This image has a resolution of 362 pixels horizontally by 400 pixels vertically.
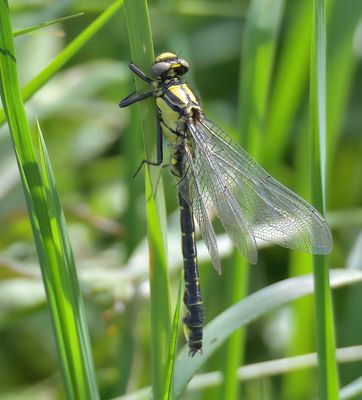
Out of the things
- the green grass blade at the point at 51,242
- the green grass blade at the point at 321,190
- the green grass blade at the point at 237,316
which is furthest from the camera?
the green grass blade at the point at 237,316

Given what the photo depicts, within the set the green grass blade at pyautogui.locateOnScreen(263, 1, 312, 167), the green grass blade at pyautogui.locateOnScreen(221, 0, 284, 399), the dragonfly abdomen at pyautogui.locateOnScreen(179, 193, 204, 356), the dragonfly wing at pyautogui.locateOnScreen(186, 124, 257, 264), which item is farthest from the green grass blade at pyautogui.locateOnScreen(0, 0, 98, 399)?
the green grass blade at pyautogui.locateOnScreen(263, 1, 312, 167)

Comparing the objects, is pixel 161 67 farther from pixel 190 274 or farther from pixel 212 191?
pixel 190 274

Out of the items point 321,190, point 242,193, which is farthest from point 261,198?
point 321,190

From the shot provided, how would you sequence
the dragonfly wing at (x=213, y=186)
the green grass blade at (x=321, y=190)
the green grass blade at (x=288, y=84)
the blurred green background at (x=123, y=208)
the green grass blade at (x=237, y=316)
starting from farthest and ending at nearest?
the green grass blade at (x=288, y=84) → the blurred green background at (x=123, y=208) → the dragonfly wing at (x=213, y=186) → the green grass blade at (x=237, y=316) → the green grass blade at (x=321, y=190)

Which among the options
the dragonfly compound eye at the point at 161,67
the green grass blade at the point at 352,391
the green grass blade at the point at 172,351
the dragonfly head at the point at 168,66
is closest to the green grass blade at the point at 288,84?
the dragonfly head at the point at 168,66

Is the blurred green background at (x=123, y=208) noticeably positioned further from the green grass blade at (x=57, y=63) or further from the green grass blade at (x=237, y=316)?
the green grass blade at (x=57, y=63)

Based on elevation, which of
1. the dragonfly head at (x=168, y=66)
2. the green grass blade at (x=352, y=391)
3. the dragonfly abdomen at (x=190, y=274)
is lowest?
the green grass blade at (x=352, y=391)

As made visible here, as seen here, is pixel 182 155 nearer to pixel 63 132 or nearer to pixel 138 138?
pixel 138 138
